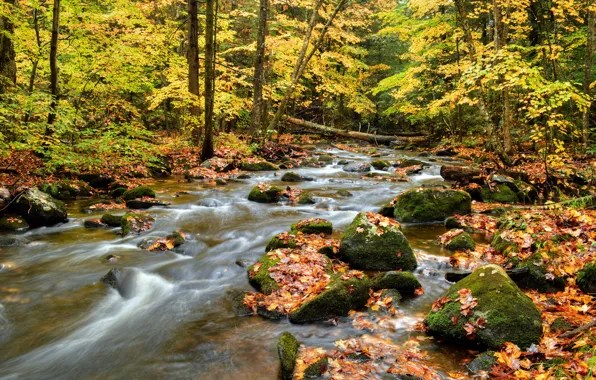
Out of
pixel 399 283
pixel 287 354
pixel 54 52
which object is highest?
pixel 54 52

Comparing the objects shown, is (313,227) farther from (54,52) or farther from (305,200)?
(54,52)

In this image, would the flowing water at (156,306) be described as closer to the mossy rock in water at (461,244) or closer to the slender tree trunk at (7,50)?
the mossy rock in water at (461,244)

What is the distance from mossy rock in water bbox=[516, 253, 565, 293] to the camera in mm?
5027

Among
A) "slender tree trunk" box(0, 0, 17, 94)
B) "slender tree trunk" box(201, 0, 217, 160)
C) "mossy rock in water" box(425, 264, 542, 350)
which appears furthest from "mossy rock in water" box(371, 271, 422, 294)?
"slender tree trunk" box(0, 0, 17, 94)

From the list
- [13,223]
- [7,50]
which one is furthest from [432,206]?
[7,50]

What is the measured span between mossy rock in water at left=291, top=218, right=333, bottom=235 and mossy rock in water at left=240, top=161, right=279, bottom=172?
811cm

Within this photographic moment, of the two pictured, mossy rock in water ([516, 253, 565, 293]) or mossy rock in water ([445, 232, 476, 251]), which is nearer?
mossy rock in water ([516, 253, 565, 293])

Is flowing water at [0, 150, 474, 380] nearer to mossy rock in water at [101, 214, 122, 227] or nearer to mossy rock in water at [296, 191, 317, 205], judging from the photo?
mossy rock in water at [101, 214, 122, 227]

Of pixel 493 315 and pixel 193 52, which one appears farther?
pixel 193 52

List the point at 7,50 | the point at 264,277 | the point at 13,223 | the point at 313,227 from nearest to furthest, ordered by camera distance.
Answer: the point at 264,277
the point at 313,227
the point at 13,223
the point at 7,50

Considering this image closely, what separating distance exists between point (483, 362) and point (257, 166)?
12.7 m

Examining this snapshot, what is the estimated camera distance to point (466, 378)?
3.60 m

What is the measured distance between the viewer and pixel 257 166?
1561 cm

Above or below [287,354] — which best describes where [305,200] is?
above
